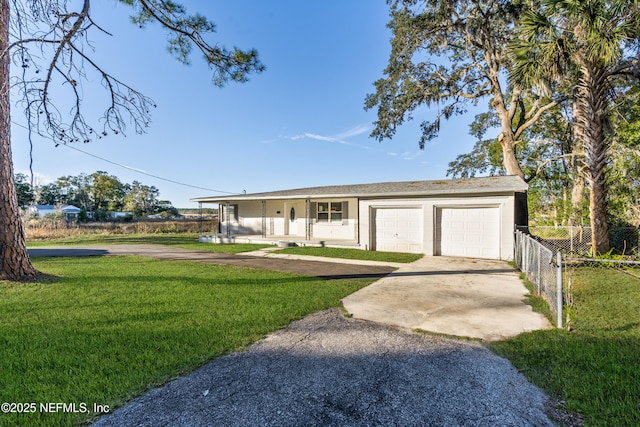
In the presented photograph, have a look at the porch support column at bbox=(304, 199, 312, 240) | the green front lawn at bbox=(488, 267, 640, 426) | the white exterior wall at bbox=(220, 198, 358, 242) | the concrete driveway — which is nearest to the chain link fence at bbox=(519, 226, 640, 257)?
the concrete driveway

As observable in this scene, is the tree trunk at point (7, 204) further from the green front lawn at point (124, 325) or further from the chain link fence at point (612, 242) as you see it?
the chain link fence at point (612, 242)

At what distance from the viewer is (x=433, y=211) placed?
38.5ft

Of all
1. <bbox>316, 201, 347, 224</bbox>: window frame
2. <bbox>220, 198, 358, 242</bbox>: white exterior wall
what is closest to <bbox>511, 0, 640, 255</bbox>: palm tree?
<bbox>220, 198, 358, 242</bbox>: white exterior wall

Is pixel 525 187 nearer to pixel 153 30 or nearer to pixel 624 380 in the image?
pixel 624 380

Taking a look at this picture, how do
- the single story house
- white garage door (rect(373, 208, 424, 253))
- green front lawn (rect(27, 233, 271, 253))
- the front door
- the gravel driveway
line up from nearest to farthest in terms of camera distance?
the gravel driveway < the single story house < white garage door (rect(373, 208, 424, 253)) < green front lawn (rect(27, 233, 271, 253)) < the front door

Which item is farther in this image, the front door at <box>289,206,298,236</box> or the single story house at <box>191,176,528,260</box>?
the front door at <box>289,206,298,236</box>

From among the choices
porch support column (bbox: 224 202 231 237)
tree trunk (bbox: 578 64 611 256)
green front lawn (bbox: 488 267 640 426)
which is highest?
tree trunk (bbox: 578 64 611 256)

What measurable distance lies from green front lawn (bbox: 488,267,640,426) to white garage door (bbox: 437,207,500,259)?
569 centimetres

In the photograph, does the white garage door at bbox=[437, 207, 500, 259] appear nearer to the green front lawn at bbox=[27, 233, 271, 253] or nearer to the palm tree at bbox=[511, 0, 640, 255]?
the palm tree at bbox=[511, 0, 640, 255]

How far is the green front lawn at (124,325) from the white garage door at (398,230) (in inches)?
239

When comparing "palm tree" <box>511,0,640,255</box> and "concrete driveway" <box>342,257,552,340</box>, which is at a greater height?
"palm tree" <box>511,0,640,255</box>

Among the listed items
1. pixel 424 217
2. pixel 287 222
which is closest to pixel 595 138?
pixel 424 217

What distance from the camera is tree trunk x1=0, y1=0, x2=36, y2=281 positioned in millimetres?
6676

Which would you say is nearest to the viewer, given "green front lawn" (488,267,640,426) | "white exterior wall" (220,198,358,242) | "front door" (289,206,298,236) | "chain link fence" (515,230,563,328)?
"green front lawn" (488,267,640,426)
